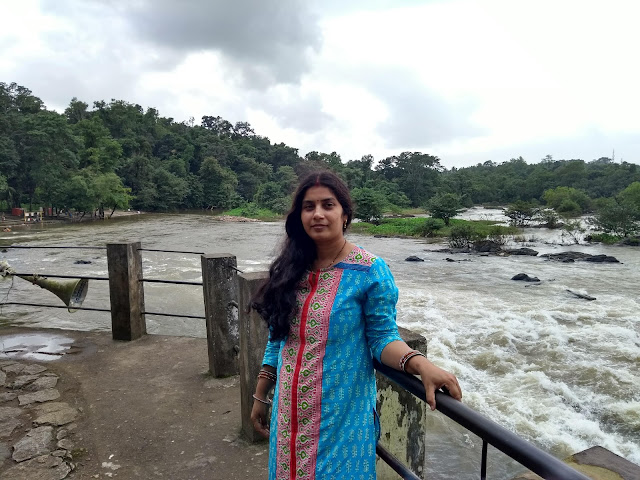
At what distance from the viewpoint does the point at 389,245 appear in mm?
23438

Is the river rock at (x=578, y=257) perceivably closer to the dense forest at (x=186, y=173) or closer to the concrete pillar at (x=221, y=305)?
the dense forest at (x=186, y=173)

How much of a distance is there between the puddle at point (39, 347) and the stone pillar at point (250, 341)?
2.29 meters

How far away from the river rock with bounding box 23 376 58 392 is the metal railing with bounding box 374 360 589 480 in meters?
3.37

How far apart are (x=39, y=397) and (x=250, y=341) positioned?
6.29ft

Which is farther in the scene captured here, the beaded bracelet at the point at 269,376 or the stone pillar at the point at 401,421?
the stone pillar at the point at 401,421

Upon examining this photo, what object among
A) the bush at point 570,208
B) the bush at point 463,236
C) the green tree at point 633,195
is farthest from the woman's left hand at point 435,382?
the bush at point 570,208

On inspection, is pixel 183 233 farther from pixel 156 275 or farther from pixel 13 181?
pixel 13 181

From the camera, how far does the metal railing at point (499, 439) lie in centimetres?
79

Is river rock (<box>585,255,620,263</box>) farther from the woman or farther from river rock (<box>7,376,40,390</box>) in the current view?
the woman

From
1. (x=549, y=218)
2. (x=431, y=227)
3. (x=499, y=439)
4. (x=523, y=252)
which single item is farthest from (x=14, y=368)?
(x=549, y=218)

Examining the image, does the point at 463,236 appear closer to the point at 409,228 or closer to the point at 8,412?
the point at 409,228

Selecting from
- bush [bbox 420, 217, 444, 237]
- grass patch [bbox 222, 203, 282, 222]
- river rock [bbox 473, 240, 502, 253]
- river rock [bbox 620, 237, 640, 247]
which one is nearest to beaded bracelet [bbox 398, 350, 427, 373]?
river rock [bbox 473, 240, 502, 253]

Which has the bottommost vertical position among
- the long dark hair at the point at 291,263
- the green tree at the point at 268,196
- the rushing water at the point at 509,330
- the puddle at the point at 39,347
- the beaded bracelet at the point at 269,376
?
the rushing water at the point at 509,330

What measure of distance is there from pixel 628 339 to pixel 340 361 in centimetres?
822
